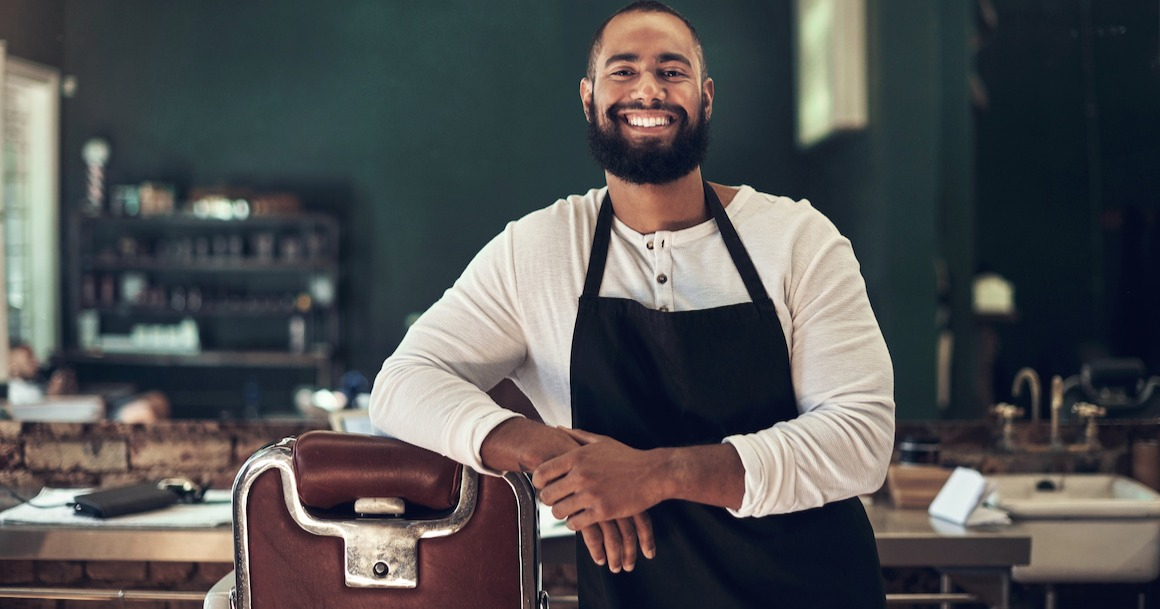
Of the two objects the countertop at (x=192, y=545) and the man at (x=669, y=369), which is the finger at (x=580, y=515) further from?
the countertop at (x=192, y=545)

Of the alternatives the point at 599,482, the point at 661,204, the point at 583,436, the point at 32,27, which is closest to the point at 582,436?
the point at 583,436

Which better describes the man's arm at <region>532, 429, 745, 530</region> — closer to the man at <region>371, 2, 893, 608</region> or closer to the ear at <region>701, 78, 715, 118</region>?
the man at <region>371, 2, 893, 608</region>

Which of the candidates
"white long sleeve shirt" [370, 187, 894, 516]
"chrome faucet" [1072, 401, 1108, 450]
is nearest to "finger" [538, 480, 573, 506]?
"white long sleeve shirt" [370, 187, 894, 516]

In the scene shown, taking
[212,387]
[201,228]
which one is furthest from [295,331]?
[201,228]

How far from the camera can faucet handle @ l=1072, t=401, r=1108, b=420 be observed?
2.81 m

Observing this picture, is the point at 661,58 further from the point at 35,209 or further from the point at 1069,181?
the point at 35,209

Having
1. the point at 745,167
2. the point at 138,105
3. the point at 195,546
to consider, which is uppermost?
the point at 138,105

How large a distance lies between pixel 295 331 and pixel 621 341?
5.08 metres

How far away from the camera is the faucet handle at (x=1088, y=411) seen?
2812 millimetres

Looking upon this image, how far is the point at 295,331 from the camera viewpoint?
6.27 m

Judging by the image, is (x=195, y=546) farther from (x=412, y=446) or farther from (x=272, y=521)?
(x=412, y=446)

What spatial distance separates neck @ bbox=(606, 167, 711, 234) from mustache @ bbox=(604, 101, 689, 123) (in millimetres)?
95

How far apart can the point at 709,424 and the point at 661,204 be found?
38cm

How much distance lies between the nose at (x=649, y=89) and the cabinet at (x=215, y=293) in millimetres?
4723
